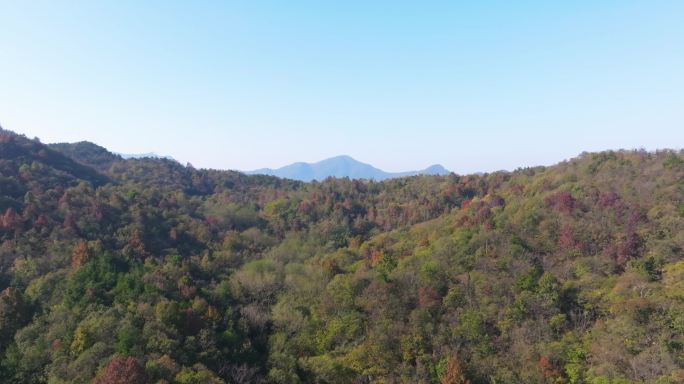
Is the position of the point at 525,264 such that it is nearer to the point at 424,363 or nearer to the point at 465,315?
the point at 465,315

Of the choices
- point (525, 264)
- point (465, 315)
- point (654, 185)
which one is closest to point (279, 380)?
point (465, 315)

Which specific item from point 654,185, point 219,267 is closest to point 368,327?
point 219,267

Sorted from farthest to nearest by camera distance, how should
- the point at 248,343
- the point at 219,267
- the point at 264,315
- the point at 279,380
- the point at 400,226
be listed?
the point at 400,226 → the point at 219,267 → the point at 264,315 → the point at 248,343 → the point at 279,380

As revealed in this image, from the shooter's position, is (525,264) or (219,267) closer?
(525,264)

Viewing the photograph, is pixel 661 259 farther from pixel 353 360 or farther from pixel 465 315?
pixel 353 360

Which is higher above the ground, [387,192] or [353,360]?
[387,192]

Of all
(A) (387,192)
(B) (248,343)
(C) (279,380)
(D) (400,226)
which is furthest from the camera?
(A) (387,192)

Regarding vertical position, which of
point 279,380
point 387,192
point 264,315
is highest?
point 387,192
